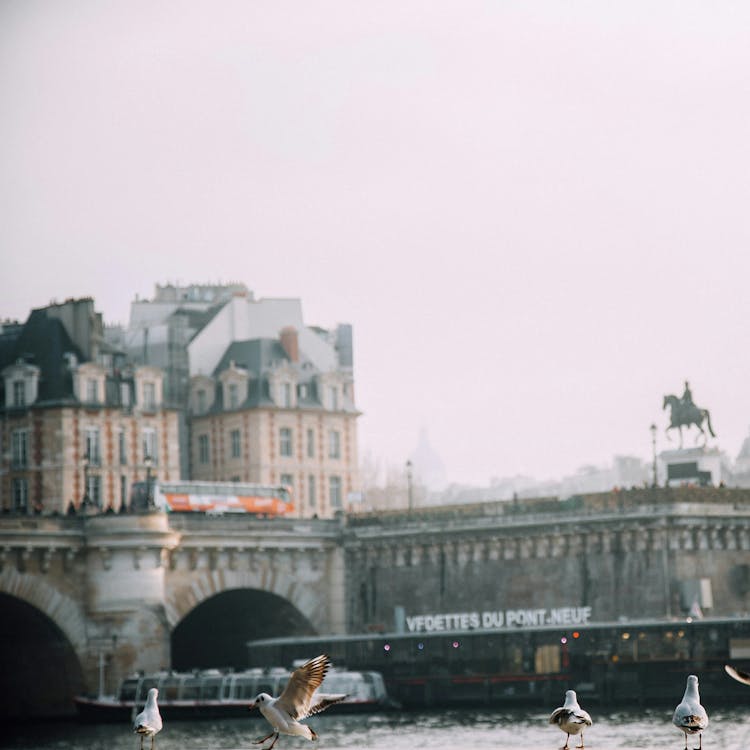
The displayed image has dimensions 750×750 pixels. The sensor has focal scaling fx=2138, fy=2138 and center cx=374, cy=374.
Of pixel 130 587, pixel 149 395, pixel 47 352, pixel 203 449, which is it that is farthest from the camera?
pixel 203 449

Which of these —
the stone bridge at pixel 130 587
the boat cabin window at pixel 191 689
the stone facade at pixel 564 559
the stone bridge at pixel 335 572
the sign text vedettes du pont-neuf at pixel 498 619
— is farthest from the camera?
the sign text vedettes du pont-neuf at pixel 498 619

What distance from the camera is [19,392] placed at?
393ft

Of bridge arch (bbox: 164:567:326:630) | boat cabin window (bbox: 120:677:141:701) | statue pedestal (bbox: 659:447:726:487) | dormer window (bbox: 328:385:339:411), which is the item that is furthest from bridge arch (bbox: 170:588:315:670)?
dormer window (bbox: 328:385:339:411)

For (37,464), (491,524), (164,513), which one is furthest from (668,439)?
(37,464)

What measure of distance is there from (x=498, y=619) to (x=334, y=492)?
103 feet

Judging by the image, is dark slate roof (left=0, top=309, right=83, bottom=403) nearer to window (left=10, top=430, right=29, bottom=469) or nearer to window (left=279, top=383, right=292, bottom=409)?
window (left=10, top=430, right=29, bottom=469)

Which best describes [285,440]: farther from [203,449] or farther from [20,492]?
[20,492]

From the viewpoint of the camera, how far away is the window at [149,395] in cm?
12381

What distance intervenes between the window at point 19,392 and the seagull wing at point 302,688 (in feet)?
258

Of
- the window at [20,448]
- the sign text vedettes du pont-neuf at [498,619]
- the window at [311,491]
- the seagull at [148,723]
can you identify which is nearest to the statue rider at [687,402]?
the sign text vedettes du pont-neuf at [498,619]

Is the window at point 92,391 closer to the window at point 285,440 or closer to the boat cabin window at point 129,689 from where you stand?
the window at point 285,440

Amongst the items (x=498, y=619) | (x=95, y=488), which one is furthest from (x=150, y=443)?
(x=498, y=619)

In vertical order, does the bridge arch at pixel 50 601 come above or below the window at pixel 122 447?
below

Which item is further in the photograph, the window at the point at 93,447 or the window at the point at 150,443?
the window at the point at 150,443
